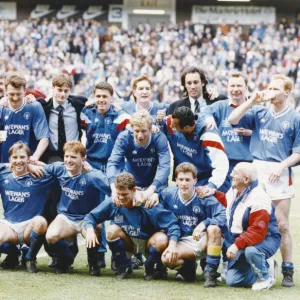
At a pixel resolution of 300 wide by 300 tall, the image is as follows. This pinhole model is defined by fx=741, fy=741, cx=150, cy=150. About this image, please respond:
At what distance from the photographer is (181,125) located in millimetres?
6508

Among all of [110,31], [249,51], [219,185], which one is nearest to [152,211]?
[219,185]

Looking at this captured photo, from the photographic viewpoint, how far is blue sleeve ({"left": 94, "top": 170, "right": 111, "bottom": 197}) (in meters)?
6.67

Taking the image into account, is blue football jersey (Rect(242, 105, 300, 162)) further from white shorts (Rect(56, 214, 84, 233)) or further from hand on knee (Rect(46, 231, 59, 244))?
hand on knee (Rect(46, 231, 59, 244))

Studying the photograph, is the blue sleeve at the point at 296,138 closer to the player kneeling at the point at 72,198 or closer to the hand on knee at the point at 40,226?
the player kneeling at the point at 72,198

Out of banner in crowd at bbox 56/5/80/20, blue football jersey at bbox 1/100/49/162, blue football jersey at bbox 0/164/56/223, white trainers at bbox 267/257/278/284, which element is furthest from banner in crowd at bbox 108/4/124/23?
white trainers at bbox 267/257/278/284

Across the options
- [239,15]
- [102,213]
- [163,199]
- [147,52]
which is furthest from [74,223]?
[239,15]

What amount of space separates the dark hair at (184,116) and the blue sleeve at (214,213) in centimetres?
69

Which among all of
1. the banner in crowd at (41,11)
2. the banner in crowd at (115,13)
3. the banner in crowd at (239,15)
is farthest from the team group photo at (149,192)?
the banner in crowd at (41,11)

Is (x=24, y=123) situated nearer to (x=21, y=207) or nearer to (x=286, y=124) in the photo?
(x=21, y=207)

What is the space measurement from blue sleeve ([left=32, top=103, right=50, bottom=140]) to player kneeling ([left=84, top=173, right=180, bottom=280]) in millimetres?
1088

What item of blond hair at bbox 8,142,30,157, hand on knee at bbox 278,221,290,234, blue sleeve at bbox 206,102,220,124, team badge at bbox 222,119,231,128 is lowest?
hand on knee at bbox 278,221,290,234

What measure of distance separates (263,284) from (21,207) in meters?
2.33

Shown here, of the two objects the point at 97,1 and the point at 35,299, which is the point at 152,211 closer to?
the point at 35,299

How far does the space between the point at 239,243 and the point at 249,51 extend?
24.1 m
